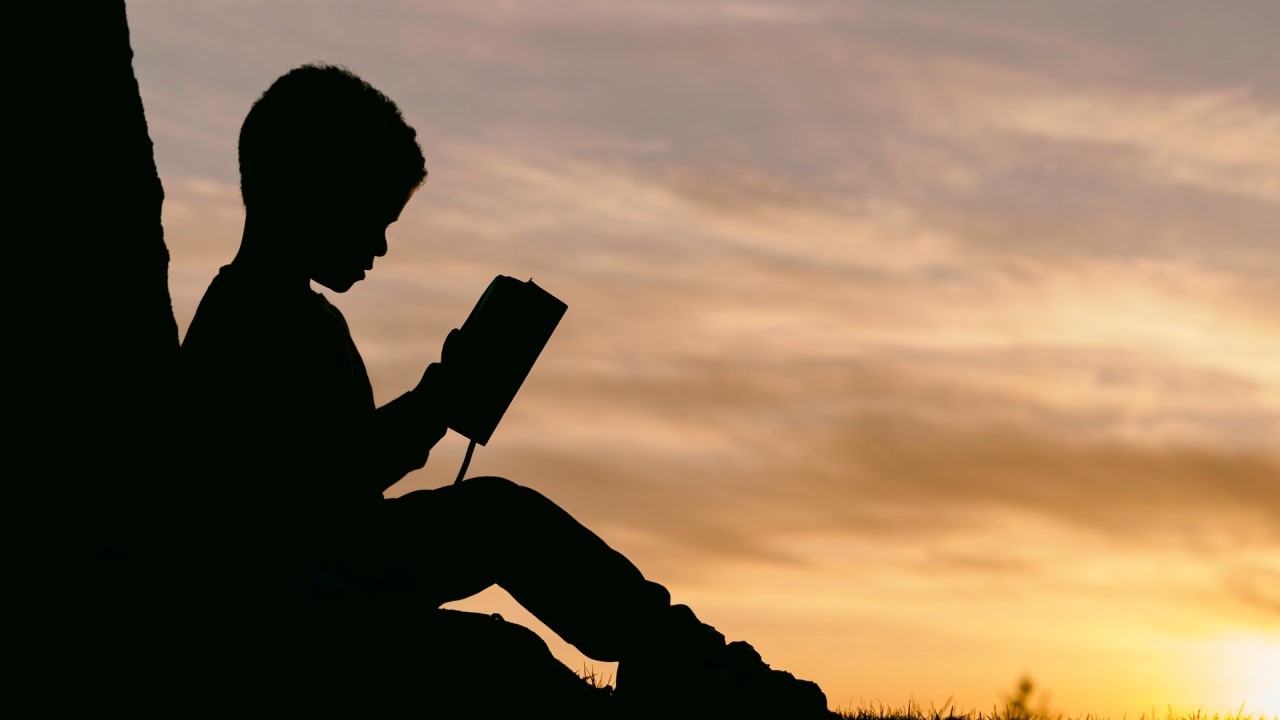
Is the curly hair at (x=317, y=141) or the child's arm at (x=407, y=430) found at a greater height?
the curly hair at (x=317, y=141)

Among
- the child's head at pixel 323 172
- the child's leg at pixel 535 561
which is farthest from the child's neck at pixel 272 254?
the child's leg at pixel 535 561

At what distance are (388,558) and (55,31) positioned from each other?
2.49 metres

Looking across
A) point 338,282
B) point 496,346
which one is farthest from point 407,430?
point 338,282

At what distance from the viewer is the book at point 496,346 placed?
501cm

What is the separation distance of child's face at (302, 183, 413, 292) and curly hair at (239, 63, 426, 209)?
0.06 meters

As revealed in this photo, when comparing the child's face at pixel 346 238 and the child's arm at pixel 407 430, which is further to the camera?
the child's face at pixel 346 238

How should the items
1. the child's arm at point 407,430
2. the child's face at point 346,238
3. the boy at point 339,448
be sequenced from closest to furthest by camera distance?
the boy at point 339,448, the child's arm at point 407,430, the child's face at point 346,238

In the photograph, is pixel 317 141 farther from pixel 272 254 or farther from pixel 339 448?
pixel 339 448

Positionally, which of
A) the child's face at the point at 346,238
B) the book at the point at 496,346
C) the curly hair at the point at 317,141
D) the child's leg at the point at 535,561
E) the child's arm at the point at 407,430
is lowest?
the child's leg at the point at 535,561

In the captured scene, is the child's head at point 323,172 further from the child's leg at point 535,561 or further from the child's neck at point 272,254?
the child's leg at point 535,561

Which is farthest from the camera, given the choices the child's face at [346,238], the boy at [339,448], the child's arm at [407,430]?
the child's face at [346,238]

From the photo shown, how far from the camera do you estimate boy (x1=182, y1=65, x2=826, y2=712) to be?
182 inches

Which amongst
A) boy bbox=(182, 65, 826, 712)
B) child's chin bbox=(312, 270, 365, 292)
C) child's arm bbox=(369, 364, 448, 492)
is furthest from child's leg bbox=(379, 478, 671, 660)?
child's chin bbox=(312, 270, 365, 292)

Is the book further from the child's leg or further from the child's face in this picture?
the child's face
